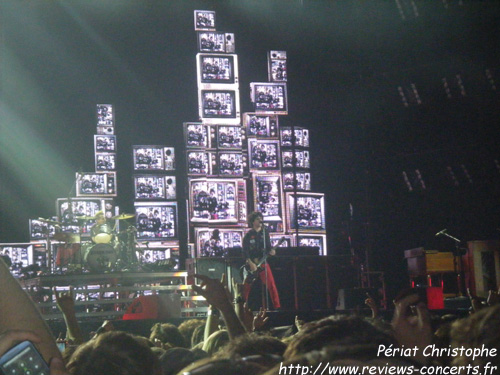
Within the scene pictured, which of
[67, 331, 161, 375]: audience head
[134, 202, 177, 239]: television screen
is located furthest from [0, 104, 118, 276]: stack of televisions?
[67, 331, 161, 375]: audience head

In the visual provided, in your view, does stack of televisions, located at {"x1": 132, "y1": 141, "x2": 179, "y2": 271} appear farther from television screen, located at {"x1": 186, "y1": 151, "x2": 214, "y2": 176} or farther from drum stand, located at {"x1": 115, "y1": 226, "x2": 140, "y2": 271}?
drum stand, located at {"x1": 115, "y1": 226, "x2": 140, "y2": 271}

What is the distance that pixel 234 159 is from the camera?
61.3 feet

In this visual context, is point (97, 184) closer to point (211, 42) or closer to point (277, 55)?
point (211, 42)

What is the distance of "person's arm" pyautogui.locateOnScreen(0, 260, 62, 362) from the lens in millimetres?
1682

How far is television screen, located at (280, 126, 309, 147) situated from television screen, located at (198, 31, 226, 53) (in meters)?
2.87

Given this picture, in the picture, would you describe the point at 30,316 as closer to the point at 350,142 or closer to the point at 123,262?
the point at 123,262

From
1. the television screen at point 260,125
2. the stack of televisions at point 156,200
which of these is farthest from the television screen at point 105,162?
the television screen at point 260,125

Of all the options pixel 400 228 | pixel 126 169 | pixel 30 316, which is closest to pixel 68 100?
pixel 126 169

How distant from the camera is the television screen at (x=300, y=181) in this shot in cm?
1933

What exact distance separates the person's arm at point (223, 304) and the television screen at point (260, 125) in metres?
16.3

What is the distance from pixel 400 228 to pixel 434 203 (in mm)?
1039

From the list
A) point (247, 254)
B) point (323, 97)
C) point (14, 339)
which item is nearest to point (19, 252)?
point (323, 97)

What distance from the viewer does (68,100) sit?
64.0ft

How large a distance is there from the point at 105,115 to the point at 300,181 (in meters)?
6.16
